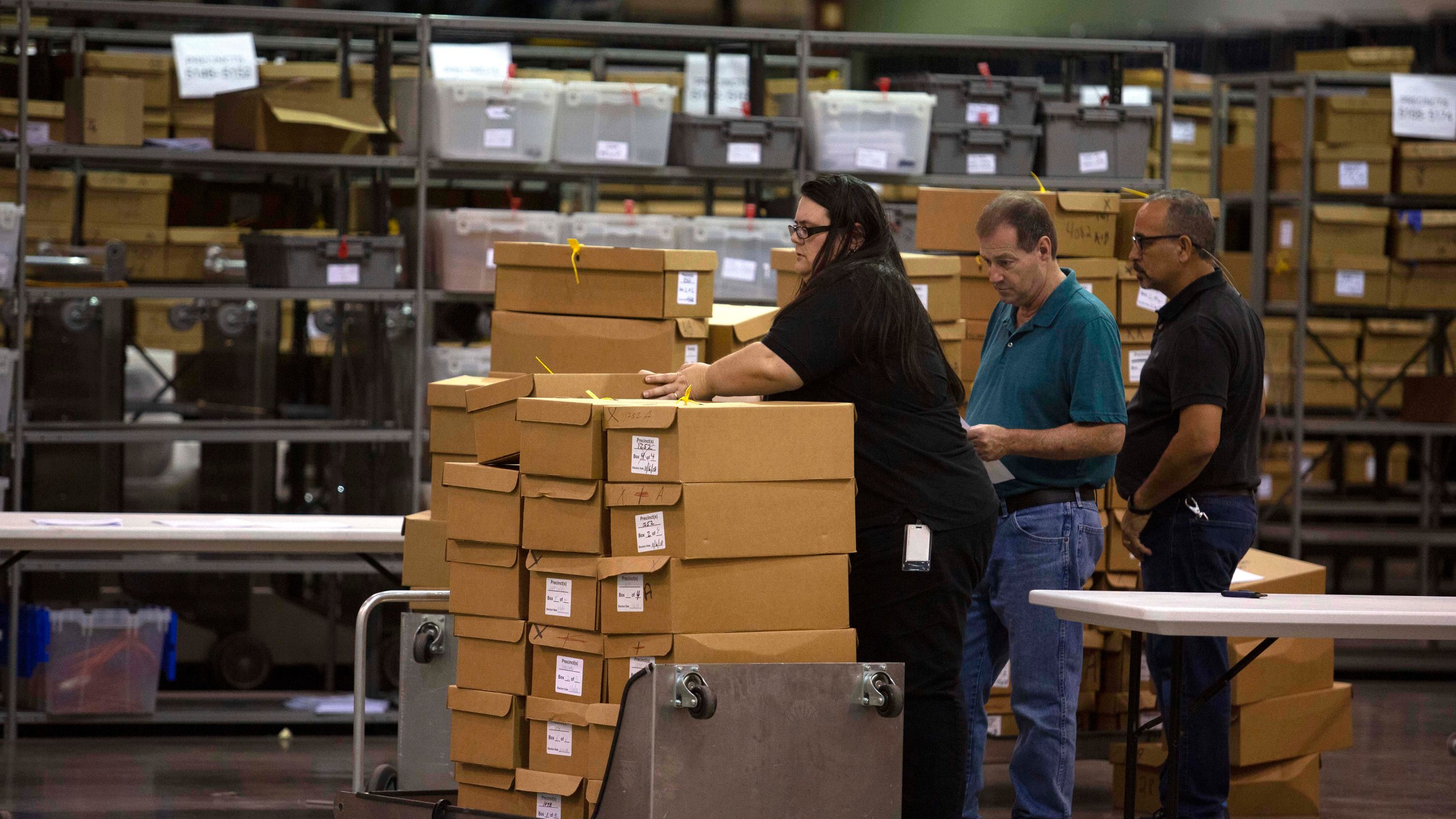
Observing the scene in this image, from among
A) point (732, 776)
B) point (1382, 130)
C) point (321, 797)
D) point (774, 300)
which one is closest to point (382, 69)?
point (774, 300)

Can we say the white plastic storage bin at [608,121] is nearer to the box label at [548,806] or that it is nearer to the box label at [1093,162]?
the box label at [1093,162]

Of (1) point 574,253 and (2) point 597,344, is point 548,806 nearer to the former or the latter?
(2) point 597,344

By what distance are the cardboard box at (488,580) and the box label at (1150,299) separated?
2330 millimetres

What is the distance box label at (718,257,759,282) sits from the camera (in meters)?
5.71

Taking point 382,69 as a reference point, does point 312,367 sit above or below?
below

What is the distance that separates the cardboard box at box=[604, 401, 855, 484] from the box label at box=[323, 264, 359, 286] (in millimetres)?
2897

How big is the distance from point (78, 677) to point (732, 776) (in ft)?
10.9

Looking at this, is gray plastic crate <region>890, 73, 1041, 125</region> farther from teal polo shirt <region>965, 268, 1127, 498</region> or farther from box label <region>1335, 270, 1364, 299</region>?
teal polo shirt <region>965, 268, 1127, 498</region>

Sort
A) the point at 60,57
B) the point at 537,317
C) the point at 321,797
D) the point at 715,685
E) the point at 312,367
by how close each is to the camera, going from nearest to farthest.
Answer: the point at 715,685, the point at 537,317, the point at 321,797, the point at 60,57, the point at 312,367

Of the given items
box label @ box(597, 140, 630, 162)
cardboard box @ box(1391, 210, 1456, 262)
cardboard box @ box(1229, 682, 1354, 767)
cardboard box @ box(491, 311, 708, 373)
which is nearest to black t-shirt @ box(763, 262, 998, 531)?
cardboard box @ box(491, 311, 708, 373)

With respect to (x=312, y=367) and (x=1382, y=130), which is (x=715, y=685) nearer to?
(x=312, y=367)

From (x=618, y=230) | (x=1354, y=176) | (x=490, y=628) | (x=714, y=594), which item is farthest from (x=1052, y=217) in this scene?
(x=1354, y=176)

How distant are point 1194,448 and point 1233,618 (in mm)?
736

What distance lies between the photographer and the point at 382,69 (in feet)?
19.2
